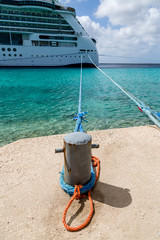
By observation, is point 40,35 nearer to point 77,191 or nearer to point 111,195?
point 77,191

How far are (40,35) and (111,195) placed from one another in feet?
140

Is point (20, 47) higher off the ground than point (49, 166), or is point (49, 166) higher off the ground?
point (20, 47)

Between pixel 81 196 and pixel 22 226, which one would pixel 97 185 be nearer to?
pixel 81 196

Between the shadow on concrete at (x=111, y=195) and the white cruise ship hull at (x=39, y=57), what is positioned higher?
the white cruise ship hull at (x=39, y=57)

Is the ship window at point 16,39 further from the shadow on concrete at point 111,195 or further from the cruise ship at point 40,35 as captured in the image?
the shadow on concrete at point 111,195

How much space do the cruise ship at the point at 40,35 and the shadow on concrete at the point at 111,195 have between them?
40.2 metres

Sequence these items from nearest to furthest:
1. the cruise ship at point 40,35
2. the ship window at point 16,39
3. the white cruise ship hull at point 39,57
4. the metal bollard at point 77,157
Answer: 1. the metal bollard at point 77,157
2. the cruise ship at point 40,35
3. the white cruise ship hull at point 39,57
4. the ship window at point 16,39

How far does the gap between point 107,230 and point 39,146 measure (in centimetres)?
274

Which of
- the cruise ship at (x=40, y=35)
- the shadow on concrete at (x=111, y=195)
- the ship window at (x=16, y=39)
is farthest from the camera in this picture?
the ship window at (x=16, y=39)

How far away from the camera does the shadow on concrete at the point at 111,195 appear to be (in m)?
2.45

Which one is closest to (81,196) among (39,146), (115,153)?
(115,153)

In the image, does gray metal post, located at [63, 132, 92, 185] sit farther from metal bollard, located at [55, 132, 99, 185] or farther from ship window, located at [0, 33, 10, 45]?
ship window, located at [0, 33, 10, 45]

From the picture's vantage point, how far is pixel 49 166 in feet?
11.2

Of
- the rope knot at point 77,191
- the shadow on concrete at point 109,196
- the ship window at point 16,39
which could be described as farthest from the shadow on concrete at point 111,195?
the ship window at point 16,39
